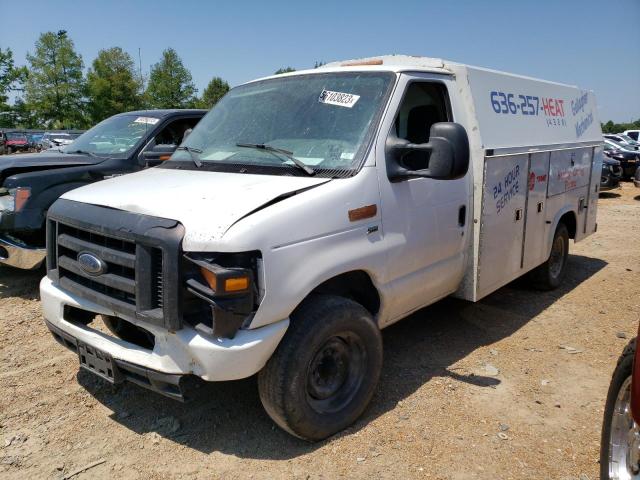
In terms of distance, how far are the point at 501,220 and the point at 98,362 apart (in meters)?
3.35

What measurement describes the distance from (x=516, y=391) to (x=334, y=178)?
211 centimetres

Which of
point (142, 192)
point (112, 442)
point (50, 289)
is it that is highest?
point (142, 192)

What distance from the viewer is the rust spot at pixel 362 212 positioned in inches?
125

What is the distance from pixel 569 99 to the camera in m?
6.19

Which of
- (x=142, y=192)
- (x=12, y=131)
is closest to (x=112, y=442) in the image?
(x=142, y=192)

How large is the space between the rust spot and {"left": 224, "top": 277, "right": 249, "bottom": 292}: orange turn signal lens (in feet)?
2.77

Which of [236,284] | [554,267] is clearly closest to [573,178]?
[554,267]

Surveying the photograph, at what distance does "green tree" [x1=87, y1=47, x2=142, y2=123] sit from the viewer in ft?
160

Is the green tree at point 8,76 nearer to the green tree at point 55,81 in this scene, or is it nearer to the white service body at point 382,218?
the green tree at point 55,81

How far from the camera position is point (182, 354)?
9.09 feet

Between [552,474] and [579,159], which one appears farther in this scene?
[579,159]

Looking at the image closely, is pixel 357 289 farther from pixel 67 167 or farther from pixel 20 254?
pixel 67 167

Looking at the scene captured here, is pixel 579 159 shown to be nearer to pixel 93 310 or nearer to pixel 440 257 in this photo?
pixel 440 257

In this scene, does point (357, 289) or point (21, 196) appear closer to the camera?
point (357, 289)
